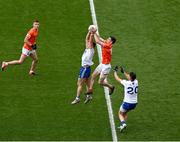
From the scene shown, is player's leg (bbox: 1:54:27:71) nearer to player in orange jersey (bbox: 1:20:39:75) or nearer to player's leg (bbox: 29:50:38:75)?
player in orange jersey (bbox: 1:20:39:75)

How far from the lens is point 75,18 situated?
29516 mm

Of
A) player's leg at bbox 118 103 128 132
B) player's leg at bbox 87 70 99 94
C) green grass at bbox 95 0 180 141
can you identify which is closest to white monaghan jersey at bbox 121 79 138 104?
player's leg at bbox 118 103 128 132

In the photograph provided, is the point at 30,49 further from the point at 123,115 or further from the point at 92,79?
the point at 123,115

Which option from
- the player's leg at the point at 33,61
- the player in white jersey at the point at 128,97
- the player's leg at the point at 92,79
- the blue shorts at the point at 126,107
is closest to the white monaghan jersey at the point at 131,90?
the player in white jersey at the point at 128,97

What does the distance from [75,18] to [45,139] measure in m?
8.66

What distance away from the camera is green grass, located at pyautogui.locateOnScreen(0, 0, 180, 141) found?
22.9 m

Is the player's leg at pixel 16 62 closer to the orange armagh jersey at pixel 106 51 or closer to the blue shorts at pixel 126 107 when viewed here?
the orange armagh jersey at pixel 106 51

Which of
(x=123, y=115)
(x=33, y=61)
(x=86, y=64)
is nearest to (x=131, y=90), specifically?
(x=123, y=115)

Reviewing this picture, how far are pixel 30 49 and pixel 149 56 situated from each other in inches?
196

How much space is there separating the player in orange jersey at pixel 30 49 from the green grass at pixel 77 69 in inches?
19.0

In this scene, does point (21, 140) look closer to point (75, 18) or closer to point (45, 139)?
point (45, 139)

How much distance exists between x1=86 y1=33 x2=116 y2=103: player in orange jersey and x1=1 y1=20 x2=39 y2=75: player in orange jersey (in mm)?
2751

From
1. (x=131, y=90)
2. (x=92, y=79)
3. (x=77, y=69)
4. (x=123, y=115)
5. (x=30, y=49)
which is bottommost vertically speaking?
(x=123, y=115)

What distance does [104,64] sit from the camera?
23.5 meters
